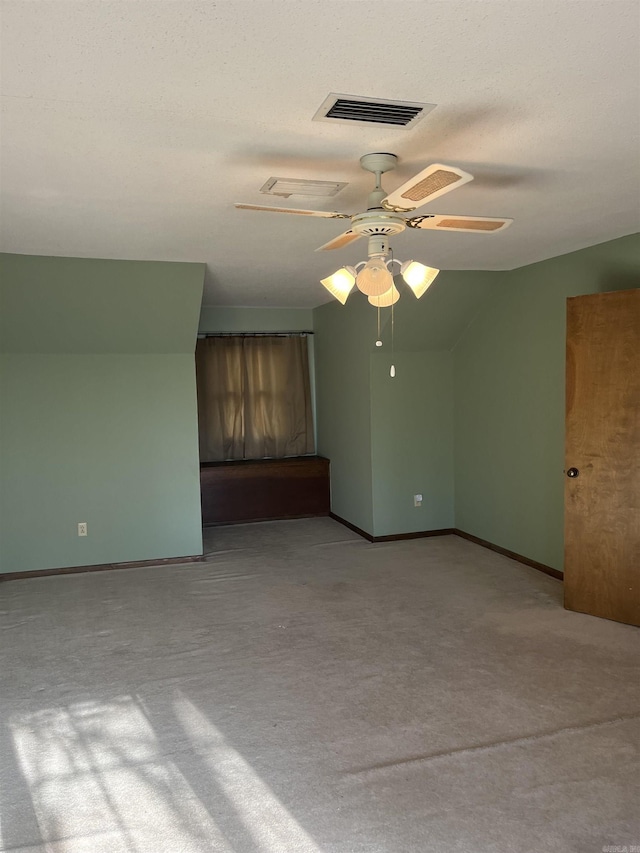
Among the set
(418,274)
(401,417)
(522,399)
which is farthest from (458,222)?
(401,417)

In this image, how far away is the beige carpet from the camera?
218cm

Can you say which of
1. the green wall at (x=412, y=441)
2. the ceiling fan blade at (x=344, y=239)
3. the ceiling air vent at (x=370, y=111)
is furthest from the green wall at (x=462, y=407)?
the ceiling air vent at (x=370, y=111)

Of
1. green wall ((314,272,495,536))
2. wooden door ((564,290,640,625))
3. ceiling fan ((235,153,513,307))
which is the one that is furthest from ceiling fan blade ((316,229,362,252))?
green wall ((314,272,495,536))

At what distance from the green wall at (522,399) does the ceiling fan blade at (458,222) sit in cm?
185

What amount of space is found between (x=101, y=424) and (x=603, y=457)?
3.68 metres

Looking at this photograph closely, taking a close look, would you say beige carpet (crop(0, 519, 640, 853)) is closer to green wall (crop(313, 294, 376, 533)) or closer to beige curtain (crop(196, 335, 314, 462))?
green wall (crop(313, 294, 376, 533))

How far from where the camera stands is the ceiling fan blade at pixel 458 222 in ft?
8.06

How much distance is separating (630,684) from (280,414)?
15.1 ft

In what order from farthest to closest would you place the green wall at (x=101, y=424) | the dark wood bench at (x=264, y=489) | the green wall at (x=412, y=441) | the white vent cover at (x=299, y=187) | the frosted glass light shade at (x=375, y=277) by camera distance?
the dark wood bench at (x=264, y=489), the green wall at (x=412, y=441), the green wall at (x=101, y=424), the frosted glass light shade at (x=375, y=277), the white vent cover at (x=299, y=187)

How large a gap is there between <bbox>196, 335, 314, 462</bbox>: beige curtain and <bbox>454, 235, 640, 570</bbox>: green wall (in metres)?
1.88

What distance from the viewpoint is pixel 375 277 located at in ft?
8.54

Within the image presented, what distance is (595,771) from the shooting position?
2.44m

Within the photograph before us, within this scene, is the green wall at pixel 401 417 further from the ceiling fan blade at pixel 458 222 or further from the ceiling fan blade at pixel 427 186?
the ceiling fan blade at pixel 427 186

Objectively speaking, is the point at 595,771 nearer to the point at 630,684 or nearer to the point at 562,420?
the point at 630,684
